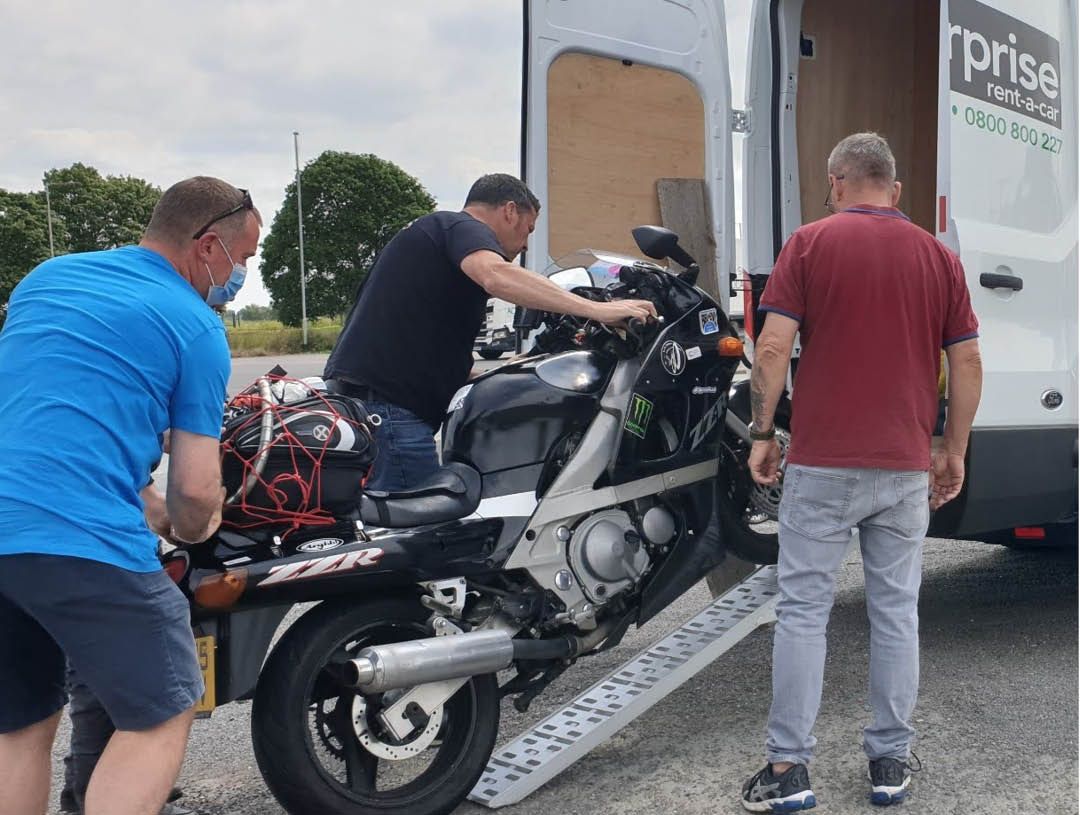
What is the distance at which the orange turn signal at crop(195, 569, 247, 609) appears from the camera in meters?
2.73

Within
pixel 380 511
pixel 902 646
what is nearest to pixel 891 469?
pixel 902 646

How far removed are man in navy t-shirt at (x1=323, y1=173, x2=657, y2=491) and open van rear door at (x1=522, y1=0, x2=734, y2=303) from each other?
3.32ft

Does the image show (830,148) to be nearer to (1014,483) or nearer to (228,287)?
(1014,483)

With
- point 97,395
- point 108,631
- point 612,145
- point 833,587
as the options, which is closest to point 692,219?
point 612,145

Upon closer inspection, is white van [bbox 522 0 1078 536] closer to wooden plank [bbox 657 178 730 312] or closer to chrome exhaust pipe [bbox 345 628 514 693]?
wooden plank [bbox 657 178 730 312]

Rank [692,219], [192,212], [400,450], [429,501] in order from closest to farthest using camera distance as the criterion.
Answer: [192,212] → [429,501] → [400,450] → [692,219]

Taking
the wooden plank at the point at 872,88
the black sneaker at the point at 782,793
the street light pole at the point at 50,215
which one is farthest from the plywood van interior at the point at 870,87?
the street light pole at the point at 50,215

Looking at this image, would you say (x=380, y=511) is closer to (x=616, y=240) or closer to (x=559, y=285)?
(x=559, y=285)

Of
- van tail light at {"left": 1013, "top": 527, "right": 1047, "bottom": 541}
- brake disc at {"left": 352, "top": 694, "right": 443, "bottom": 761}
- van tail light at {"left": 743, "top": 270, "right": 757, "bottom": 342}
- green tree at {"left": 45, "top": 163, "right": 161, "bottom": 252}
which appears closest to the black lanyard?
van tail light at {"left": 743, "top": 270, "right": 757, "bottom": 342}

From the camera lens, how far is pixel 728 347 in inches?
146

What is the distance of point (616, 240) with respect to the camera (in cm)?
471

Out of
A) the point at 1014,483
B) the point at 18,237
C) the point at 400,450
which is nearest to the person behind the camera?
the point at 400,450

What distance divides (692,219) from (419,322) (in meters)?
1.66

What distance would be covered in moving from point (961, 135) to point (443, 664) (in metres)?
2.56
